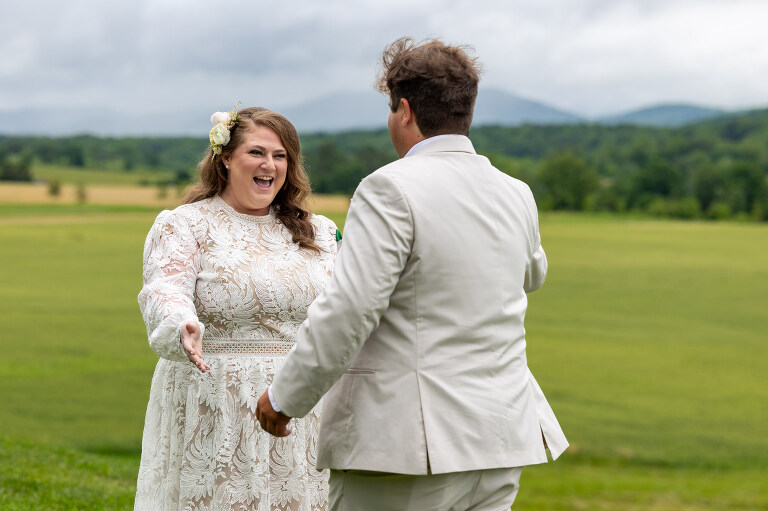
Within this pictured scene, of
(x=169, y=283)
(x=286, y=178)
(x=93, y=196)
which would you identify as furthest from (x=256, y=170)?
(x=93, y=196)

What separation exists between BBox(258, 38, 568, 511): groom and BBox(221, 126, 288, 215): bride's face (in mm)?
1268

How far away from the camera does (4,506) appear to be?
5988 mm

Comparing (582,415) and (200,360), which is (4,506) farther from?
(582,415)

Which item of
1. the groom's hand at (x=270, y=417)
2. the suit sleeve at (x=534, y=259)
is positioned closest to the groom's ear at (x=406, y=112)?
the suit sleeve at (x=534, y=259)

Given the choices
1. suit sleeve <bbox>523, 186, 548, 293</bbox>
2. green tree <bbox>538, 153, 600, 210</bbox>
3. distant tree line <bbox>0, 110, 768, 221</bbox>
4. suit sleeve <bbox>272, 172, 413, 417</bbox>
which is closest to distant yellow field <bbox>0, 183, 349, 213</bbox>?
distant tree line <bbox>0, 110, 768, 221</bbox>

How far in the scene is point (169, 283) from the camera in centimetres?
359

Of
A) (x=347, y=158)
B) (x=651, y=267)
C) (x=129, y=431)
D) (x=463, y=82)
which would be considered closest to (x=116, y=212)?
(x=347, y=158)

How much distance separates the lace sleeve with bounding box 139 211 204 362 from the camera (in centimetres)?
335

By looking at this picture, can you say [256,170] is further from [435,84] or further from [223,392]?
[435,84]

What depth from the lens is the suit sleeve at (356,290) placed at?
2.61 m

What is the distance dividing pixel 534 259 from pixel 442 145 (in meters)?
0.59

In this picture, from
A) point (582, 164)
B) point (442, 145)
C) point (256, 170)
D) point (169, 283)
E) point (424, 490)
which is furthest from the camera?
point (582, 164)

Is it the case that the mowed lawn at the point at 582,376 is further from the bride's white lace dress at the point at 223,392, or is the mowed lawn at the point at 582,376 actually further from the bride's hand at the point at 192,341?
the bride's hand at the point at 192,341

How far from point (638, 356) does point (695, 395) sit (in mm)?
4120
